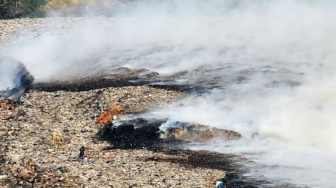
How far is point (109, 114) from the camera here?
28.1 meters

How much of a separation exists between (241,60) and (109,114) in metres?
13.1

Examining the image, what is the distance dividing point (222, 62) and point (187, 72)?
3.32 metres

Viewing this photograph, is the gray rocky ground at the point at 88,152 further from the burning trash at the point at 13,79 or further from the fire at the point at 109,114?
the burning trash at the point at 13,79

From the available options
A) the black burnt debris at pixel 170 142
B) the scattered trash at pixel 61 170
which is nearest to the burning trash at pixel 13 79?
the black burnt debris at pixel 170 142

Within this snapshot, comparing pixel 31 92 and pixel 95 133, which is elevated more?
pixel 31 92

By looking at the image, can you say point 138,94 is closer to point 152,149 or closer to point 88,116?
point 88,116

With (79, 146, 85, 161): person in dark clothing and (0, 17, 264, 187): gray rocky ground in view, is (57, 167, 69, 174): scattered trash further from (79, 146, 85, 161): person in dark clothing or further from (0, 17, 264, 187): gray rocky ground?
(79, 146, 85, 161): person in dark clothing

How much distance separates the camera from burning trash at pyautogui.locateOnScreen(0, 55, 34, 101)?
3356cm

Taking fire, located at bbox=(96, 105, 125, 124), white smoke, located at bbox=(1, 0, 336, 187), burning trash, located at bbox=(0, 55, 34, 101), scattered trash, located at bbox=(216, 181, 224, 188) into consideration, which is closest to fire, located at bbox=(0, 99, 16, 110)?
burning trash, located at bbox=(0, 55, 34, 101)

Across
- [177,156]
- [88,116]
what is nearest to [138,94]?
[88,116]

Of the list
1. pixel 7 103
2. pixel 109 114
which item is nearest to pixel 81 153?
pixel 109 114

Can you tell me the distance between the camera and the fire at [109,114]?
27.7 metres

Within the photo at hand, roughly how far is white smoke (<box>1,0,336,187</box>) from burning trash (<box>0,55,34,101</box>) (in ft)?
2.61

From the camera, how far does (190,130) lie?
2609 cm
